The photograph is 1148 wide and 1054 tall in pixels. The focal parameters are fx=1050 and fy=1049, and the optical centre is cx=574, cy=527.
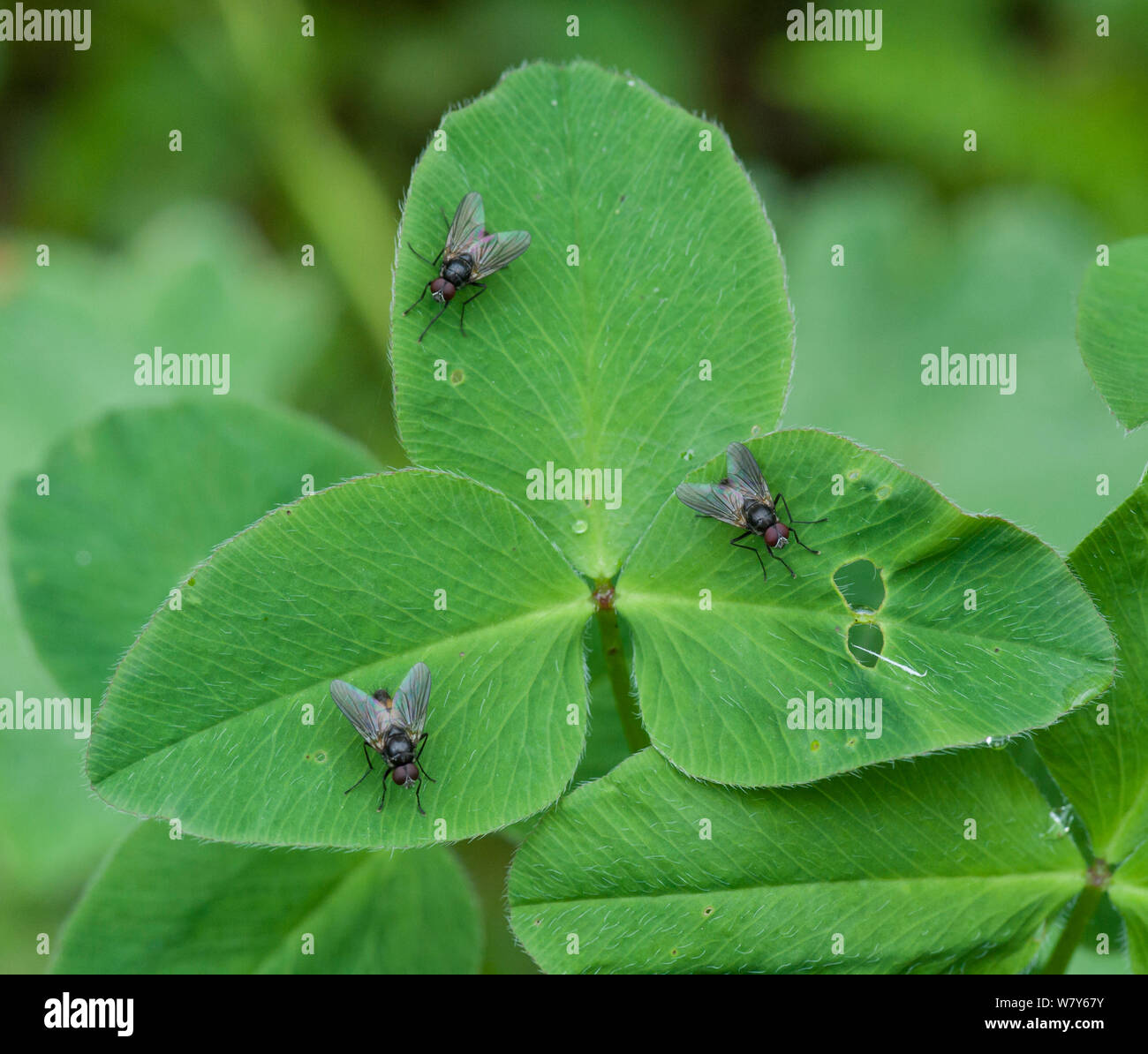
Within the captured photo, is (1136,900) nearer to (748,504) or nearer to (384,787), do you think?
(748,504)

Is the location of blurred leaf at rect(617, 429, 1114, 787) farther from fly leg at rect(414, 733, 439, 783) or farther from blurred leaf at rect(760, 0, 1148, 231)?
blurred leaf at rect(760, 0, 1148, 231)

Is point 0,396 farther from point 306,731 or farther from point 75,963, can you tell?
point 306,731

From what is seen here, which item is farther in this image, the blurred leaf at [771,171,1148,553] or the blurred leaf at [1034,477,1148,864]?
the blurred leaf at [771,171,1148,553]

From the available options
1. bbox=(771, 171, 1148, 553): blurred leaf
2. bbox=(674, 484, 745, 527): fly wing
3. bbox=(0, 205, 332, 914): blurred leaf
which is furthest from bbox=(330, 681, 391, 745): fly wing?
bbox=(771, 171, 1148, 553): blurred leaf

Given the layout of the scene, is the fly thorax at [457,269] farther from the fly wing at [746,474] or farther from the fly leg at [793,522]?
the fly leg at [793,522]

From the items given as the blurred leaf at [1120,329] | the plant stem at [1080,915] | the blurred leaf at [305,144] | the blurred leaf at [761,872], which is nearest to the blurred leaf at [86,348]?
the blurred leaf at [305,144]
